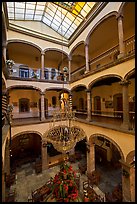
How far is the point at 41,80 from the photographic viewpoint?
1245 cm

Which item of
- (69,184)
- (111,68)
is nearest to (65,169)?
(69,184)

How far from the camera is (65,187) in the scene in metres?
4.99

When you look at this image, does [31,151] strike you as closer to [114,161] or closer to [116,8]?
[114,161]

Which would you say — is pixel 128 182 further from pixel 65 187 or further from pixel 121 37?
pixel 121 37

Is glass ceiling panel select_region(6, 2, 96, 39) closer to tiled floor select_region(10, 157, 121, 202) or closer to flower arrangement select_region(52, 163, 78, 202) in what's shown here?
flower arrangement select_region(52, 163, 78, 202)

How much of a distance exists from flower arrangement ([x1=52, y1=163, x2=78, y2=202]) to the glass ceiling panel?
33.9ft

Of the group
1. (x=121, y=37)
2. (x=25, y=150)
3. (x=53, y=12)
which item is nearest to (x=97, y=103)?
(x=121, y=37)

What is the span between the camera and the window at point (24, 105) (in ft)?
47.7

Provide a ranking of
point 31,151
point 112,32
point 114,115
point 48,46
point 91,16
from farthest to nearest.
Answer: point 31,151 → point 48,46 → point 114,115 → point 112,32 → point 91,16

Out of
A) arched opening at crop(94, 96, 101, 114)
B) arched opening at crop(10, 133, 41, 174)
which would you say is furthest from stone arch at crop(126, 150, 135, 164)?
arched opening at crop(10, 133, 41, 174)

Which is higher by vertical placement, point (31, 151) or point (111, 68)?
point (111, 68)

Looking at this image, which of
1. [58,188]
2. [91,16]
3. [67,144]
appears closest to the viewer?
[58,188]

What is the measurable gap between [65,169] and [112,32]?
1181 centimetres

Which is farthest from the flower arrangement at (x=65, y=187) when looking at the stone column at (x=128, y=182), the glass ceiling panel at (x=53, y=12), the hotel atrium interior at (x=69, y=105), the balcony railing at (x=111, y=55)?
the glass ceiling panel at (x=53, y=12)
